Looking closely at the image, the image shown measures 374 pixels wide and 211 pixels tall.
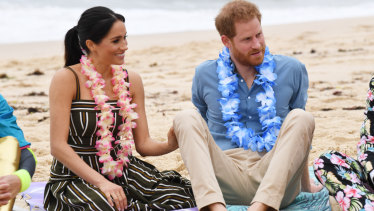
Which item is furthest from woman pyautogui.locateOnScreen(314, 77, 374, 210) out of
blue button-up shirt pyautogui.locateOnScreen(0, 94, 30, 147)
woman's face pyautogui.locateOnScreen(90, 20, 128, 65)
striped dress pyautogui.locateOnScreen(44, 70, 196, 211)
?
blue button-up shirt pyautogui.locateOnScreen(0, 94, 30, 147)

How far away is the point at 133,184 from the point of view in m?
3.66

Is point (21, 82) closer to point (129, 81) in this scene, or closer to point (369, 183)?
point (129, 81)

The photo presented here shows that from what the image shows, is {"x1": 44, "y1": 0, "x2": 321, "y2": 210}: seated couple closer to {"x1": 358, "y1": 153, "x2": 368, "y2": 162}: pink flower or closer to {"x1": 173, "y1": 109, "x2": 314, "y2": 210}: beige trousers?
{"x1": 173, "y1": 109, "x2": 314, "y2": 210}: beige trousers

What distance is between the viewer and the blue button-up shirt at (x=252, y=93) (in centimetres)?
378

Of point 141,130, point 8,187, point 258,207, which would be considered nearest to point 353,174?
point 258,207

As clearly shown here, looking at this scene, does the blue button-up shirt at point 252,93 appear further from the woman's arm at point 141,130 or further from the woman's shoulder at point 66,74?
the woman's shoulder at point 66,74

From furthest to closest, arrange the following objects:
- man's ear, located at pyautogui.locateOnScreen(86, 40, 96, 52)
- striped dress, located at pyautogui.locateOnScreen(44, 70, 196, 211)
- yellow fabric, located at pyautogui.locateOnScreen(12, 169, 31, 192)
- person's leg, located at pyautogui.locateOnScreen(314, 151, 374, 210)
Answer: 1. man's ear, located at pyautogui.locateOnScreen(86, 40, 96, 52)
2. striped dress, located at pyautogui.locateOnScreen(44, 70, 196, 211)
3. person's leg, located at pyautogui.locateOnScreen(314, 151, 374, 210)
4. yellow fabric, located at pyautogui.locateOnScreen(12, 169, 31, 192)

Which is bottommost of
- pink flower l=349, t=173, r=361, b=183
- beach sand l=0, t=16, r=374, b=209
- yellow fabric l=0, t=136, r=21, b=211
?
beach sand l=0, t=16, r=374, b=209

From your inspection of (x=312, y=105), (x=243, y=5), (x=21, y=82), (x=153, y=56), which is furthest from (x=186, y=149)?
(x=153, y=56)

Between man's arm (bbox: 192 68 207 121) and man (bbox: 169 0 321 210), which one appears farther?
man's arm (bbox: 192 68 207 121)

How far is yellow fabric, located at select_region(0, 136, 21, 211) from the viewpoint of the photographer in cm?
304

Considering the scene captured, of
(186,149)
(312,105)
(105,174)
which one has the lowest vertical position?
(312,105)

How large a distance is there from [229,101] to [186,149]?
0.67 m

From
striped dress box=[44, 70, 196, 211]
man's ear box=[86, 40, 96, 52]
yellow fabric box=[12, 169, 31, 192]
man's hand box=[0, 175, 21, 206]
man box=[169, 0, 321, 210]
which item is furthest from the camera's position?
man's ear box=[86, 40, 96, 52]
